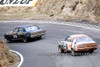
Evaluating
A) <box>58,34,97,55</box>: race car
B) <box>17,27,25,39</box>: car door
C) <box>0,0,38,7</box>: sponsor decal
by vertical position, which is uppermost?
<box>58,34,97,55</box>: race car

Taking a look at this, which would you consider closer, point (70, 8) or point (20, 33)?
point (20, 33)

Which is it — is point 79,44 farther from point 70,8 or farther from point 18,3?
point 18,3

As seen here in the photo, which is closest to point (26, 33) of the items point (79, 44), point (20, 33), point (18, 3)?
point (20, 33)

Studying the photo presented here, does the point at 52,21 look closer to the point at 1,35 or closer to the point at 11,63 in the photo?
the point at 1,35

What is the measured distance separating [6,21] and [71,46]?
94.5 ft

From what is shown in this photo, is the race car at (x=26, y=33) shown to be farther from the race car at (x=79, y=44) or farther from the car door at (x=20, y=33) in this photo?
the race car at (x=79, y=44)

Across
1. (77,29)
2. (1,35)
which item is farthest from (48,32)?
(1,35)

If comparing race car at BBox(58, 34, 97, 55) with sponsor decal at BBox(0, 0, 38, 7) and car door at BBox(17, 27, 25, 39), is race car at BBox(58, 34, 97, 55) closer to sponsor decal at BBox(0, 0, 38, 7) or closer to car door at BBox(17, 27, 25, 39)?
car door at BBox(17, 27, 25, 39)

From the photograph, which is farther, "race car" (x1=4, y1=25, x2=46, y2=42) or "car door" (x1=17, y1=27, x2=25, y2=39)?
"car door" (x1=17, y1=27, x2=25, y2=39)

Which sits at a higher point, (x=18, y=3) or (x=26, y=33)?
(x=26, y=33)

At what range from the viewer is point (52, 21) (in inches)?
1625

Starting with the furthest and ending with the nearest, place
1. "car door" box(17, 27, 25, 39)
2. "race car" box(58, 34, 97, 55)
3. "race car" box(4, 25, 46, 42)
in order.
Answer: "car door" box(17, 27, 25, 39) → "race car" box(4, 25, 46, 42) → "race car" box(58, 34, 97, 55)

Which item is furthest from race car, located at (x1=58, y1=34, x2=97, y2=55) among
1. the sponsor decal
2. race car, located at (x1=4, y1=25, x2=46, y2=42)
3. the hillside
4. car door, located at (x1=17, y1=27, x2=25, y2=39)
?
the sponsor decal

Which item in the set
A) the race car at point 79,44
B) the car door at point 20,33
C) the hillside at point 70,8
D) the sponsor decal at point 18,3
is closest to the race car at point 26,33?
the car door at point 20,33
